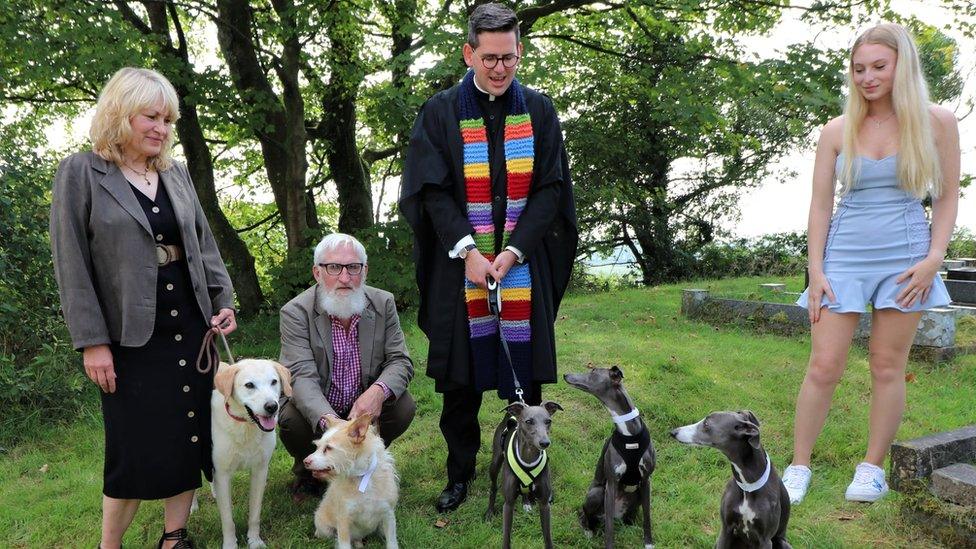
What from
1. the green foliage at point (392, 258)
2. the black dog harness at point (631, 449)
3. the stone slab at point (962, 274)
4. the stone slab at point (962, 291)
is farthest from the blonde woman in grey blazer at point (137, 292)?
the stone slab at point (962, 274)

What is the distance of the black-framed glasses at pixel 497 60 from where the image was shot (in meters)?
3.09

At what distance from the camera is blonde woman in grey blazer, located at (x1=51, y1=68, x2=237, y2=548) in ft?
8.59

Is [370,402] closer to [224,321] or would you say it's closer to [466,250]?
[224,321]

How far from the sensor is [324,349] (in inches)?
141

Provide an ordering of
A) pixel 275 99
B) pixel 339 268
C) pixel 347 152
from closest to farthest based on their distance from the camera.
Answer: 1. pixel 339 268
2. pixel 275 99
3. pixel 347 152

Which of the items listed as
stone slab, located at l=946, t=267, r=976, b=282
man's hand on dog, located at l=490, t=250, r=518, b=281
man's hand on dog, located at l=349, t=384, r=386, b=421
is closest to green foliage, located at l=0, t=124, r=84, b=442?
man's hand on dog, located at l=349, t=384, r=386, b=421

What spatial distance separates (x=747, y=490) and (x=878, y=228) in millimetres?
1521

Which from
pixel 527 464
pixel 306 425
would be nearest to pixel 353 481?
pixel 306 425

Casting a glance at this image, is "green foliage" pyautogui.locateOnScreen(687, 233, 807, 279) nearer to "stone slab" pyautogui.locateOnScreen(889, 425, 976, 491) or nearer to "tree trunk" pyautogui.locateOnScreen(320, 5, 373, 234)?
"tree trunk" pyautogui.locateOnScreen(320, 5, 373, 234)

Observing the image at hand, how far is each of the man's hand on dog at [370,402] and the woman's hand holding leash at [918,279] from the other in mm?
2629

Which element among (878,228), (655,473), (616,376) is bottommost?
(655,473)

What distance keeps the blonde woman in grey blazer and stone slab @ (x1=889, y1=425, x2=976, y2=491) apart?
327 cm

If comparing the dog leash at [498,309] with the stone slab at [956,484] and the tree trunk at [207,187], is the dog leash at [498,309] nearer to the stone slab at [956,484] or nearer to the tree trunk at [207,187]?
the stone slab at [956,484]

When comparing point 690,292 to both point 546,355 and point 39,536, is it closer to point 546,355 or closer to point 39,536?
point 546,355
